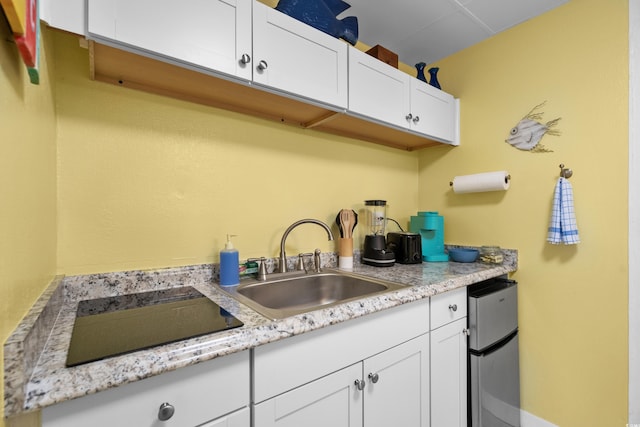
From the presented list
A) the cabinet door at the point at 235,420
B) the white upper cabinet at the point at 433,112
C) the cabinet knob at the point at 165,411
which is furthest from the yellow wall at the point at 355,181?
the cabinet door at the point at 235,420

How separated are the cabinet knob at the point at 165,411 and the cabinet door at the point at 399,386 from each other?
609mm

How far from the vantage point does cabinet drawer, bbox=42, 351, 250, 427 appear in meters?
0.54

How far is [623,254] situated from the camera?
132cm

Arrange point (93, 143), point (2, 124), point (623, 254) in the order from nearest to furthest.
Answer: point (2, 124) < point (93, 143) < point (623, 254)

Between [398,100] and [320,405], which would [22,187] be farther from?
[398,100]

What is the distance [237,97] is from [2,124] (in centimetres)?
86

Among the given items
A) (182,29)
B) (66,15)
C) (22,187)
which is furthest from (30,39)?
(182,29)

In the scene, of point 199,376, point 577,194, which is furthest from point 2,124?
point 577,194

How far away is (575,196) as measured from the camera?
146 cm

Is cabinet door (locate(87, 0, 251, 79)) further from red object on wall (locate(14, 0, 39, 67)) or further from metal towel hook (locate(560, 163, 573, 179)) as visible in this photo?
metal towel hook (locate(560, 163, 573, 179))

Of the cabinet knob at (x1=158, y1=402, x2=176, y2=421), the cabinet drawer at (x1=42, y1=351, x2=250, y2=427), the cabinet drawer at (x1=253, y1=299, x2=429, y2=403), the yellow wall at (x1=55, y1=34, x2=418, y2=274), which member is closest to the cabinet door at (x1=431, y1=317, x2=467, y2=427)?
the cabinet drawer at (x1=253, y1=299, x2=429, y2=403)

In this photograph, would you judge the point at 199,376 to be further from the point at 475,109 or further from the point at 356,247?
the point at 475,109

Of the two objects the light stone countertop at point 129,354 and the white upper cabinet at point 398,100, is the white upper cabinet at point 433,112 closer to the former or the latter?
the white upper cabinet at point 398,100

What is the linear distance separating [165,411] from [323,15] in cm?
153
